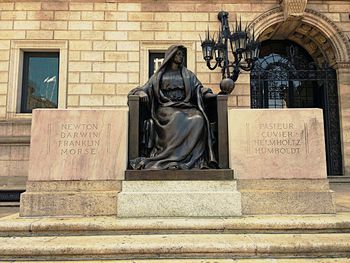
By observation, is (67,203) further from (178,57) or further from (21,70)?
(21,70)

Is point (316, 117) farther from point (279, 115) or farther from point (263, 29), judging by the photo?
point (263, 29)

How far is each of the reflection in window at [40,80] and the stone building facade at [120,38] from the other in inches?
6.0

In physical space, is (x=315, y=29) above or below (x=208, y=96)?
above

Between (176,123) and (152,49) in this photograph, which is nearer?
(176,123)

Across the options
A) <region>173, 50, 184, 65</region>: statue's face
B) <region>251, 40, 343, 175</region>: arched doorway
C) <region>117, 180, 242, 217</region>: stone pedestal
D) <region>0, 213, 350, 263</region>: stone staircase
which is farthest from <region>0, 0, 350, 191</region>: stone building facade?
<region>0, 213, 350, 263</region>: stone staircase

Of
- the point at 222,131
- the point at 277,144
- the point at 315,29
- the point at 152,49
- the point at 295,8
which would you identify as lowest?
the point at 277,144

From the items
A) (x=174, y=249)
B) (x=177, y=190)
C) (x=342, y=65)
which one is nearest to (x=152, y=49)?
(x=342, y=65)

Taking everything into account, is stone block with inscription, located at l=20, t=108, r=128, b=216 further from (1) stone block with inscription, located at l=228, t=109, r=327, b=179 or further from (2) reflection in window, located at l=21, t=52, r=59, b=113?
(2) reflection in window, located at l=21, t=52, r=59, b=113

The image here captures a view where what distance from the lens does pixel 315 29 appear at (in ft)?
40.2

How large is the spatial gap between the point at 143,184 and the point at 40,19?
9.83m

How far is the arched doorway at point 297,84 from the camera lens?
12.2 metres

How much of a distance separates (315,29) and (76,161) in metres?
11.2

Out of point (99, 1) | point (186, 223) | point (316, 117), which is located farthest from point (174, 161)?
point (99, 1)

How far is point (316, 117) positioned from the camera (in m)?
5.01
